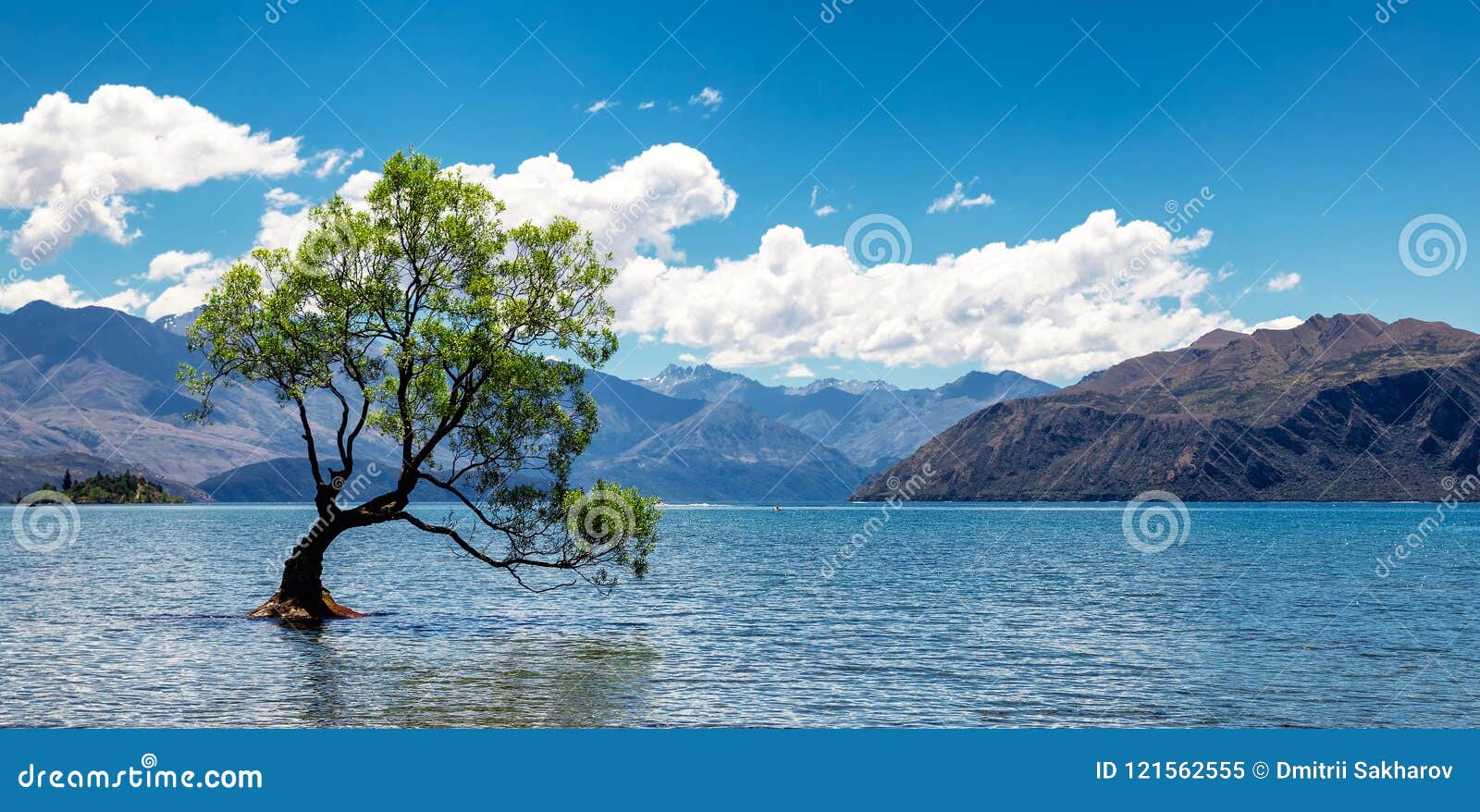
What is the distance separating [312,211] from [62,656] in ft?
77.6

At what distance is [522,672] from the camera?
4450 cm

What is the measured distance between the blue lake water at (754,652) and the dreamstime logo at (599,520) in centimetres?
519

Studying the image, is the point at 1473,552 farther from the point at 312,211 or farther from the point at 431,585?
the point at 312,211

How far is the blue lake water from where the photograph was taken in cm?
3691

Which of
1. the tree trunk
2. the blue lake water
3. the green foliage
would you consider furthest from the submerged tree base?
the green foliage

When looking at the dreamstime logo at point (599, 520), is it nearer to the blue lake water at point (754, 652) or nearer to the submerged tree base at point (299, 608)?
the blue lake water at point (754, 652)

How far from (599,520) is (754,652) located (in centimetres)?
1067

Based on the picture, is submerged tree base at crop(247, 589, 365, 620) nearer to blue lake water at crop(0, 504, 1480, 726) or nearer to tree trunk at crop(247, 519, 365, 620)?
tree trunk at crop(247, 519, 365, 620)

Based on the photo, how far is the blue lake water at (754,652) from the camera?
3691cm

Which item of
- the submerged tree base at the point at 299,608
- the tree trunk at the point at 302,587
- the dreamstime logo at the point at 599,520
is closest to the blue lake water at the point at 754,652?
the submerged tree base at the point at 299,608

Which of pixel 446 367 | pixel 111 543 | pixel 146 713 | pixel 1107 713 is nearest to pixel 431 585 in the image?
pixel 446 367

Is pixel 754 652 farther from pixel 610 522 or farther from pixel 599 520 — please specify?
pixel 599 520

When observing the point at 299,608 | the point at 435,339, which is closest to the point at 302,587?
the point at 299,608

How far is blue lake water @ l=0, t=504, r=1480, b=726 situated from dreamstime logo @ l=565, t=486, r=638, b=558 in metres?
5.19
